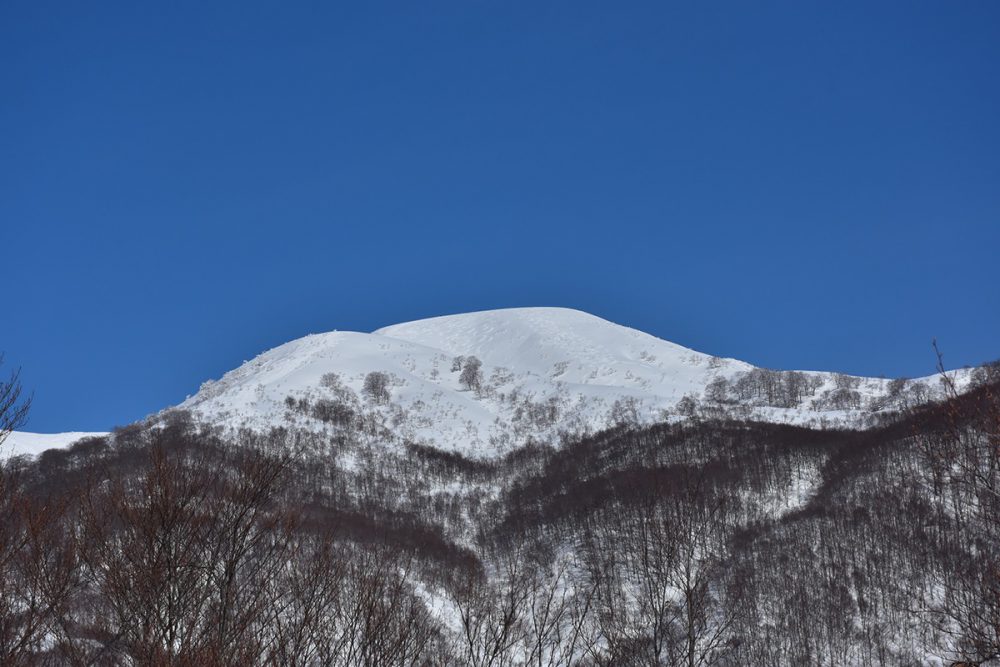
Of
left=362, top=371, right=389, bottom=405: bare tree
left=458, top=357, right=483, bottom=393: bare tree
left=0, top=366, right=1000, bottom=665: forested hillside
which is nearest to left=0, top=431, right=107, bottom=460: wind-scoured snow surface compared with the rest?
left=0, top=366, right=1000, bottom=665: forested hillside

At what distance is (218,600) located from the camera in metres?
12.7

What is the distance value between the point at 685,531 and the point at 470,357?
15677 centimetres

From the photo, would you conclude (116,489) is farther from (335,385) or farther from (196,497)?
(335,385)

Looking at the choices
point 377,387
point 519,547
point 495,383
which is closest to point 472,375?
point 495,383

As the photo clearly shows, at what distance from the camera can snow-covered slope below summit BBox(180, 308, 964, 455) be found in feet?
425

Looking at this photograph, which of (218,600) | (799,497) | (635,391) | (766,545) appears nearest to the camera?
(218,600)

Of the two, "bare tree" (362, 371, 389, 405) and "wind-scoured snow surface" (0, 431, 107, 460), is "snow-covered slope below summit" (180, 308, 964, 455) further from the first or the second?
"wind-scoured snow surface" (0, 431, 107, 460)

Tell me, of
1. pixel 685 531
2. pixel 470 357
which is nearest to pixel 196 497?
pixel 685 531

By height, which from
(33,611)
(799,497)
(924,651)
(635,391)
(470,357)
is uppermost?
(470,357)

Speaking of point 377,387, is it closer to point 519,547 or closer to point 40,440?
point 40,440

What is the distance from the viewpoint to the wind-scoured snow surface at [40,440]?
4384 inches

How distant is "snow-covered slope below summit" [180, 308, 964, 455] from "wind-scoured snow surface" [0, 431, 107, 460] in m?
18.3

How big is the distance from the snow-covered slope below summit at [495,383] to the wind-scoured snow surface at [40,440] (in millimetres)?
18345

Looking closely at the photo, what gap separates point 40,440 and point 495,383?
80148 mm
